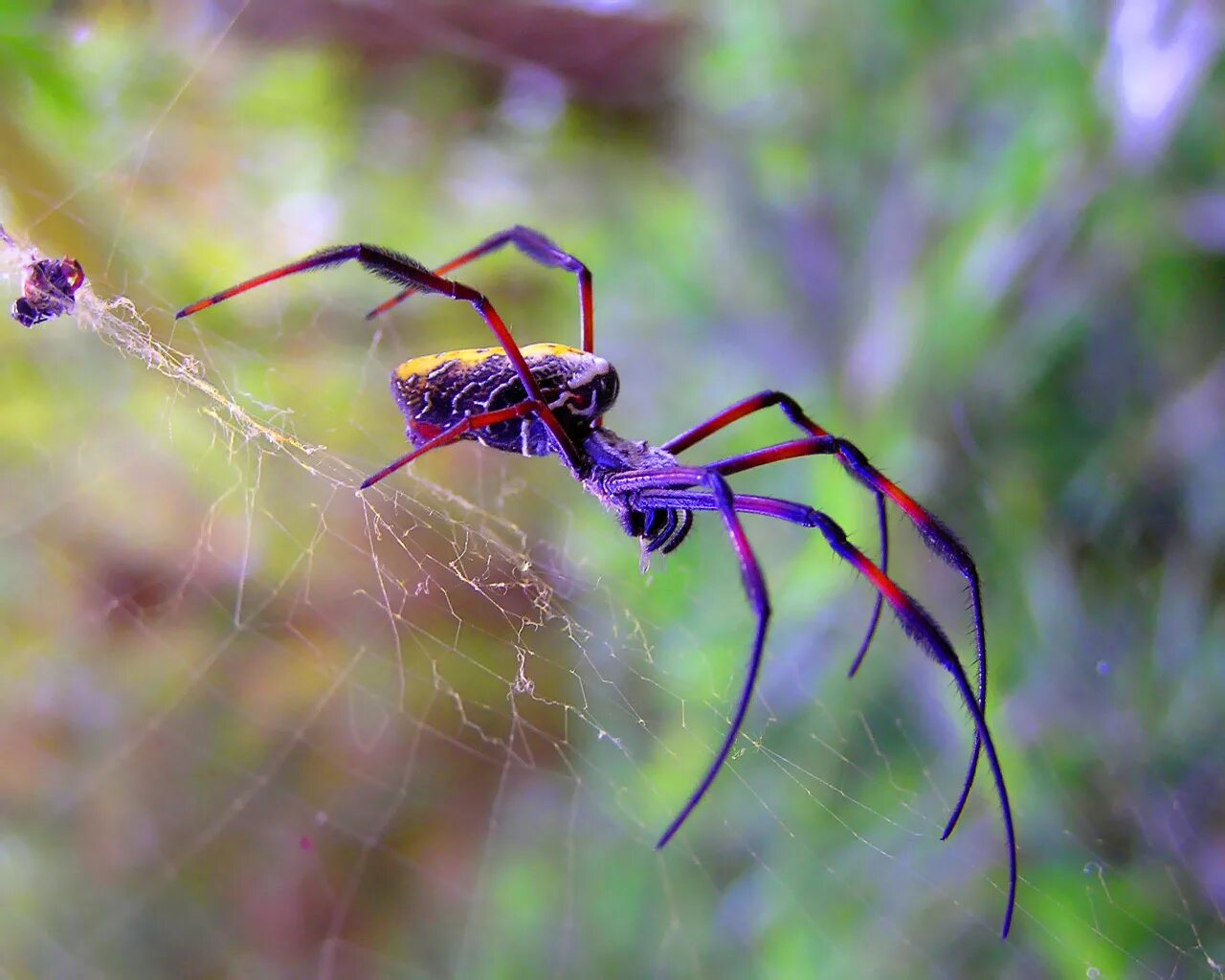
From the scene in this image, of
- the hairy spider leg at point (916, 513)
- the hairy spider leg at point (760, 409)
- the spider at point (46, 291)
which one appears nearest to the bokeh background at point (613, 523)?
the spider at point (46, 291)

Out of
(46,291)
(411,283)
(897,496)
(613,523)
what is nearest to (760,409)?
(897,496)

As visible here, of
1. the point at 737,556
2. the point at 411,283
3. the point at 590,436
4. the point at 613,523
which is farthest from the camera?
the point at 613,523

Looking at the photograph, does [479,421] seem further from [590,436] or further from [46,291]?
[46,291]

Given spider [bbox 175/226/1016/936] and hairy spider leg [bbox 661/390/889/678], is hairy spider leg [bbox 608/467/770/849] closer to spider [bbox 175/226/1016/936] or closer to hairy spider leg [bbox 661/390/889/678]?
spider [bbox 175/226/1016/936]

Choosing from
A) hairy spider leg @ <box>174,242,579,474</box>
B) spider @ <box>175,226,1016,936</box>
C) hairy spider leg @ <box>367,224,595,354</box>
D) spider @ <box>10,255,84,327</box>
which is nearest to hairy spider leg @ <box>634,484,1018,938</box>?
spider @ <box>175,226,1016,936</box>

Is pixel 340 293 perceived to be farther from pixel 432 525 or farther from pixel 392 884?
pixel 392 884


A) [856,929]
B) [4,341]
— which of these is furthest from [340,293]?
[856,929]
